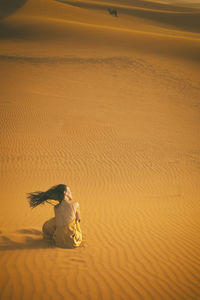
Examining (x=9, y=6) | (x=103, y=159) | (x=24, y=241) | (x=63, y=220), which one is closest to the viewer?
(x=63, y=220)

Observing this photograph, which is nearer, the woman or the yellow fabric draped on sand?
the woman

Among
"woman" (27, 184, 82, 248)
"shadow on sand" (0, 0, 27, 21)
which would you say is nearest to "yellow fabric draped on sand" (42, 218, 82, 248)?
"woman" (27, 184, 82, 248)

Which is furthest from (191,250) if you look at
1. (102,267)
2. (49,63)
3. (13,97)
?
(49,63)

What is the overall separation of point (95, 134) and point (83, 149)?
4.94ft

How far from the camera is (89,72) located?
1988 cm

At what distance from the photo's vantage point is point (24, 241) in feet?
17.5

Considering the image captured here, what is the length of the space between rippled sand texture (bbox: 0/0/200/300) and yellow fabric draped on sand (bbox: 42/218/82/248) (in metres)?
0.22

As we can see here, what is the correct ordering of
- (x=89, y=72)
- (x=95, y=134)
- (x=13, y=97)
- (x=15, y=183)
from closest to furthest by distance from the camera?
→ (x=15, y=183) → (x=95, y=134) → (x=13, y=97) → (x=89, y=72)

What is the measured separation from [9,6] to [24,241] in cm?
3963

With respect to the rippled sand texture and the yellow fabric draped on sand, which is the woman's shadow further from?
the yellow fabric draped on sand

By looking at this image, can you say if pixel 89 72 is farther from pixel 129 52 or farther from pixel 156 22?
pixel 156 22

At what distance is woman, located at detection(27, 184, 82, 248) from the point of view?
15.9ft

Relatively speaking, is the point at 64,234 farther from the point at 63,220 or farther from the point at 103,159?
the point at 103,159

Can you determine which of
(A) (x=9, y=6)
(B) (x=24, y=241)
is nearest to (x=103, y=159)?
(B) (x=24, y=241)
